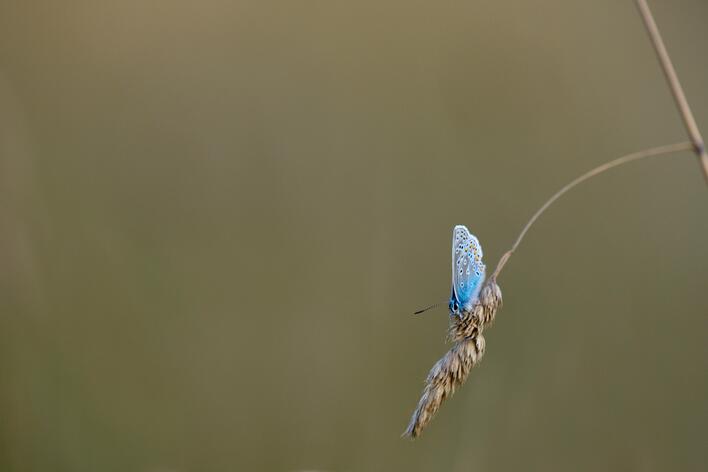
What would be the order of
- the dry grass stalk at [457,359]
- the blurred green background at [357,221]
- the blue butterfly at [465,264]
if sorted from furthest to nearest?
the blurred green background at [357,221] → the blue butterfly at [465,264] → the dry grass stalk at [457,359]

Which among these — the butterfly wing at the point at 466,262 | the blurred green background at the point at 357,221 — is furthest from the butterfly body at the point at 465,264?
the blurred green background at the point at 357,221

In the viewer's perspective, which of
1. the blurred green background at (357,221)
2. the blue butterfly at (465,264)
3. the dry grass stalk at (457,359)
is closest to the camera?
the dry grass stalk at (457,359)

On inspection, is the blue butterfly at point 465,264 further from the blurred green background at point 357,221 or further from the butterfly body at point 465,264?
the blurred green background at point 357,221

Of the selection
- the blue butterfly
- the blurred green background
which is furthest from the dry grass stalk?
the blurred green background

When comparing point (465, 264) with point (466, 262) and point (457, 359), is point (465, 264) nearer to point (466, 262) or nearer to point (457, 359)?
point (466, 262)

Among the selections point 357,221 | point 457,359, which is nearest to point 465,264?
point 457,359

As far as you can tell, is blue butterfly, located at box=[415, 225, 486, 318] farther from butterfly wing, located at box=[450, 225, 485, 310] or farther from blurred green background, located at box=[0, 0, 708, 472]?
blurred green background, located at box=[0, 0, 708, 472]

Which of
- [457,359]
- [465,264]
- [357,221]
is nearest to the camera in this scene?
[457,359]
